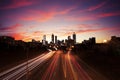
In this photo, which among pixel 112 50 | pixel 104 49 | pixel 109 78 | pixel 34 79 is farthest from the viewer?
pixel 104 49

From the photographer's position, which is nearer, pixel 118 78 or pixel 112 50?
pixel 118 78

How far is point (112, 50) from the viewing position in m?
65.9

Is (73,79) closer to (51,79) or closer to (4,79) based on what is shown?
(51,79)

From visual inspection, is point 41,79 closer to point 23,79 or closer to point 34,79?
point 34,79

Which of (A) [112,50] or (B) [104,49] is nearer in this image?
(A) [112,50]

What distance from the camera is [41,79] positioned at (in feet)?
101

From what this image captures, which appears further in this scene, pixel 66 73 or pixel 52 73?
pixel 66 73

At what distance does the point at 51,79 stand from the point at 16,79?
6.21m

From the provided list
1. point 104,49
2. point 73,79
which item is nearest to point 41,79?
point 73,79

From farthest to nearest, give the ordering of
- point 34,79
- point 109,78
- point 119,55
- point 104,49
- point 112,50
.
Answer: point 104,49
point 112,50
point 119,55
point 109,78
point 34,79

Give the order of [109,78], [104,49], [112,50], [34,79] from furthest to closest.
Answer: [104,49] < [112,50] < [109,78] < [34,79]

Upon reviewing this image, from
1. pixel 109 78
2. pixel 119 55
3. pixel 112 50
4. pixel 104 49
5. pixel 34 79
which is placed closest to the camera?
pixel 34 79

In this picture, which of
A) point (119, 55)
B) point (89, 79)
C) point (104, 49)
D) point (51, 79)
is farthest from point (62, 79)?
point (104, 49)

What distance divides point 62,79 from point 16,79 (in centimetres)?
813
